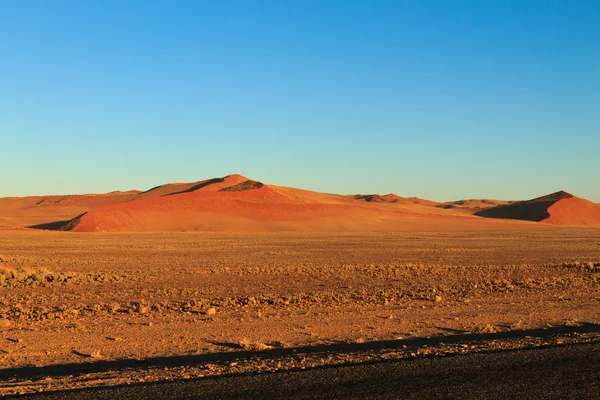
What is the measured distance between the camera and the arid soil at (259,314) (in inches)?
396

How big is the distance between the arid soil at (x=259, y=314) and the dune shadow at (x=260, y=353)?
0.10 ft

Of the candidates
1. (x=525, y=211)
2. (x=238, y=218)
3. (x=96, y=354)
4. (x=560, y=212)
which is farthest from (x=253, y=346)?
(x=525, y=211)

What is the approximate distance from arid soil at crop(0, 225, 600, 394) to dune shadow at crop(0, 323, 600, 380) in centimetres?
3

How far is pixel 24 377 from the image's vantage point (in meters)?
8.95

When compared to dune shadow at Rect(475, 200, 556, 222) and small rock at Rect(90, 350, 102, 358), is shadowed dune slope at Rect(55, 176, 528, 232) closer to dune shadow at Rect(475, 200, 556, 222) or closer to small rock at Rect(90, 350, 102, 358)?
dune shadow at Rect(475, 200, 556, 222)

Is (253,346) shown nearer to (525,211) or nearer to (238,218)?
(238,218)

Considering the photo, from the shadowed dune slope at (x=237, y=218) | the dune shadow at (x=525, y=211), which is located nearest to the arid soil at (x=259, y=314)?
the shadowed dune slope at (x=237, y=218)

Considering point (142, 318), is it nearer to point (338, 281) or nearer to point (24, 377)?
point (24, 377)

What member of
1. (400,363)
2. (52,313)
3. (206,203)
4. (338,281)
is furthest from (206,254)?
(206,203)

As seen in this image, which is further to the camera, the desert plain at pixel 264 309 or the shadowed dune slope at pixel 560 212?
the shadowed dune slope at pixel 560 212

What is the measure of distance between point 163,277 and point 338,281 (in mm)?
6615

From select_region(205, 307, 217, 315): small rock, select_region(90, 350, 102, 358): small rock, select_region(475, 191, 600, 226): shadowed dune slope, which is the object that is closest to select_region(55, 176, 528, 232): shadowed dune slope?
select_region(475, 191, 600, 226): shadowed dune slope

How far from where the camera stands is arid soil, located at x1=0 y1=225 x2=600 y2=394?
1007cm

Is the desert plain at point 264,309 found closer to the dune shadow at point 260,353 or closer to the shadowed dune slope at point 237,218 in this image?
the dune shadow at point 260,353
